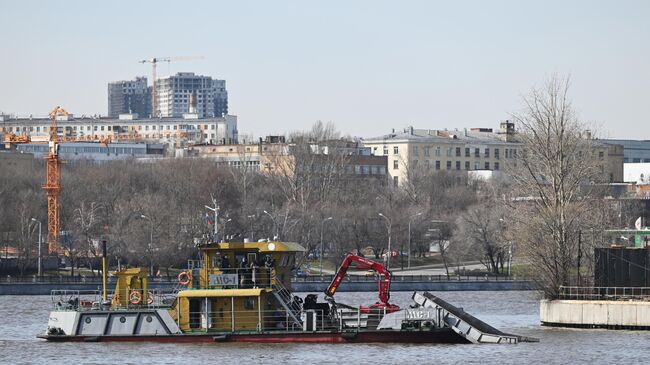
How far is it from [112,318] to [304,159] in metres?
101

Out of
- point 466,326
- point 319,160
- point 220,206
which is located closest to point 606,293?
point 466,326

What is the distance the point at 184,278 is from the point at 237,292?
13.9 ft

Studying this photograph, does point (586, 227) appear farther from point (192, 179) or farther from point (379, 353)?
point (192, 179)

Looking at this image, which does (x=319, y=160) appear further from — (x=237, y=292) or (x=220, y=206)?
(x=237, y=292)

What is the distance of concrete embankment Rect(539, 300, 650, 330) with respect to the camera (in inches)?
2776

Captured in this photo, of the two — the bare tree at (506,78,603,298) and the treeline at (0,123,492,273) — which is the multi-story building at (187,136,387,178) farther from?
the bare tree at (506,78,603,298)

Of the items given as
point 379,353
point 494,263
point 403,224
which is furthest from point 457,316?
point 403,224

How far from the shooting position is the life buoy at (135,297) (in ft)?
214

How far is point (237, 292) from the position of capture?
2473 inches

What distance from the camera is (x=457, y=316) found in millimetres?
63156

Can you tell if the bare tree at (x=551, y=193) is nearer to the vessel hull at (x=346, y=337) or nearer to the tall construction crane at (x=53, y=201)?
the vessel hull at (x=346, y=337)

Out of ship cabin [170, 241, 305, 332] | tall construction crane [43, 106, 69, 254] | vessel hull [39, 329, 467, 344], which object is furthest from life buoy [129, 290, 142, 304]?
tall construction crane [43, 106, 69, 254]

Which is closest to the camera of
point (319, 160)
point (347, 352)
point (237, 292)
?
point (347, 352)

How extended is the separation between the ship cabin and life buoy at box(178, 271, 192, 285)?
10 cm
